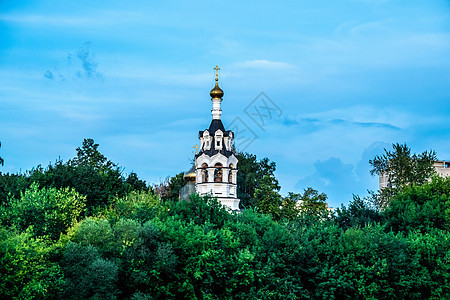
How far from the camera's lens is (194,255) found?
31.2 meters

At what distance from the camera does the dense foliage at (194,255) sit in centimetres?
2850

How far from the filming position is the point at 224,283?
3170 centimetres

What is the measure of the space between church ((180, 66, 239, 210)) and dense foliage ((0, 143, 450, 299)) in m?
15.4

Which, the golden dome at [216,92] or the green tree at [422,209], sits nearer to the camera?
the green tree at [422,209]

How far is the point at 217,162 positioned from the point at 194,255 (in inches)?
946

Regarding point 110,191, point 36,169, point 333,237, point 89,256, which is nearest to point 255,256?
point 333,237

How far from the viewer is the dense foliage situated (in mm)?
28500

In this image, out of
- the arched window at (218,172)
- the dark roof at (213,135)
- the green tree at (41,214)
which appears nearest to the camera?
the green tree at (41,214)

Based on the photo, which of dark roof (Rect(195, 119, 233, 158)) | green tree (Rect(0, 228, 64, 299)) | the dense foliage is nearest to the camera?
green tree (Rect(0, 228, 64, 299))

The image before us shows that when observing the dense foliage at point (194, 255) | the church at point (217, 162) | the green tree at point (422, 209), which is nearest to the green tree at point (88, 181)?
the dense foliage at point (194, 255)

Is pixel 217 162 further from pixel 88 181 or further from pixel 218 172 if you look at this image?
pixel 88 181

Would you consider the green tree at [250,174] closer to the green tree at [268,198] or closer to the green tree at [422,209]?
the green tree at [268,198]

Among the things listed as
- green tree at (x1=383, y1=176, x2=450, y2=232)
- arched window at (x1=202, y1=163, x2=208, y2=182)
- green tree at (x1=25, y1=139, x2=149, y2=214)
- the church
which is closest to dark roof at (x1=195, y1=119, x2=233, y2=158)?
the church

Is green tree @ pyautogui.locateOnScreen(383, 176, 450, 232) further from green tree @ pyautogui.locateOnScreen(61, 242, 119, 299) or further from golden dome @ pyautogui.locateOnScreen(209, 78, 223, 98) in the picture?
golden dome @ pyautogui.locateOnScreen(209, 78, 223, 98)
